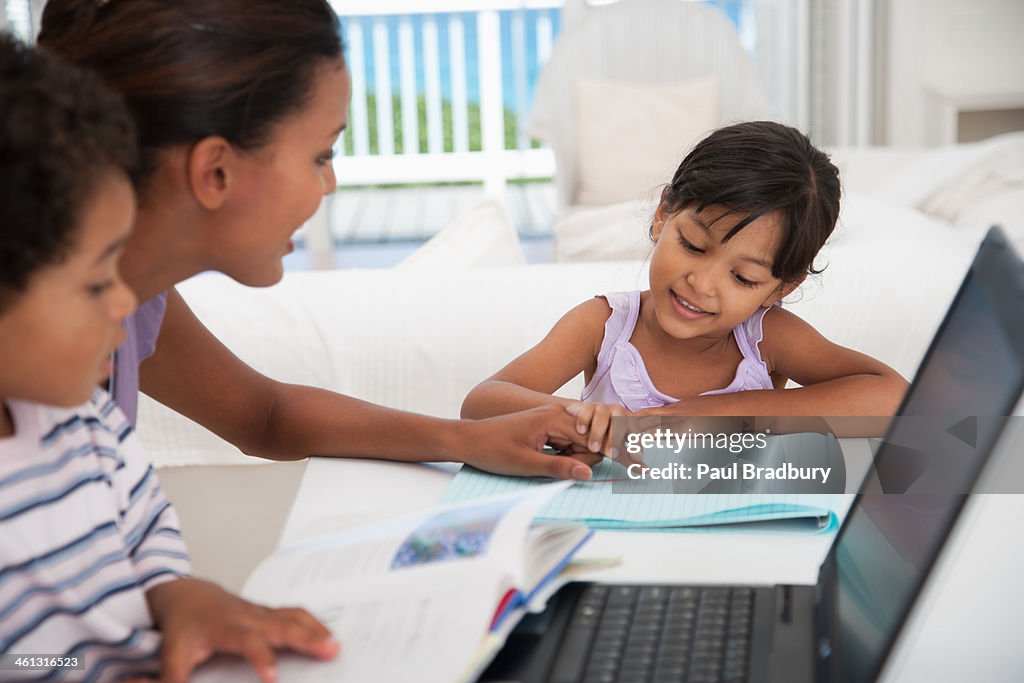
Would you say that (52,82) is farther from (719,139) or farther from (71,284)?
(719,139)

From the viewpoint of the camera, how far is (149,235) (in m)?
0.81

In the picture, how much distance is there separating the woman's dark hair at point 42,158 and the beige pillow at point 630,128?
2.99 meters

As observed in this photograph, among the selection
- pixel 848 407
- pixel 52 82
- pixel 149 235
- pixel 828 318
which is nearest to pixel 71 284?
pixel 52 82

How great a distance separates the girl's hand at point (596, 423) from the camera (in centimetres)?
97

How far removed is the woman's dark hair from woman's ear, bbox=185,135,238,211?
149 millimetres

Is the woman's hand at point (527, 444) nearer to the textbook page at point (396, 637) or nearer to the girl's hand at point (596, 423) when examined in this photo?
the girl's hand at point (596, 423)

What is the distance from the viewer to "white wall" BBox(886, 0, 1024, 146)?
3768 mm

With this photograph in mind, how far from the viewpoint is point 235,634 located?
624 mm

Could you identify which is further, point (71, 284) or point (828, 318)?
point (828, 318)

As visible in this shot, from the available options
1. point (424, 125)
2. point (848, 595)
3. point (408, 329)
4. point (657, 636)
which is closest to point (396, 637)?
point (657, 636)

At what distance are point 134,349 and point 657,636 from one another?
0.47m

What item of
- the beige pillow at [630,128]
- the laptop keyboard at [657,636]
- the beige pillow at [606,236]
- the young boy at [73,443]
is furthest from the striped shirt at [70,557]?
the beige pillow at [630,128]

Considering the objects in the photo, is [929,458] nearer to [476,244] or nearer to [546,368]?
[546,368]

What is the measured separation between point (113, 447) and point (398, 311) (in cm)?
87
